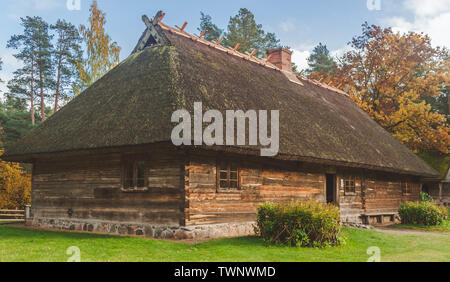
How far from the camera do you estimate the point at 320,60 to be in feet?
181

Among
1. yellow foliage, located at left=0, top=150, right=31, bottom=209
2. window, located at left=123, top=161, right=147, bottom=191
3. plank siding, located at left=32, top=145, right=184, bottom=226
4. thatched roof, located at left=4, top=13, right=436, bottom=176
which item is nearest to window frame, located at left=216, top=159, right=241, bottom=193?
plank siding, located at left=32, top=145, right=184, bottom=226

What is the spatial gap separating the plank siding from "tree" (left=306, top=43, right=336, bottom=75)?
42002mm

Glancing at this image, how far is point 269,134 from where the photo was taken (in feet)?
44.9

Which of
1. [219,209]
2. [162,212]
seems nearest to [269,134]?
[219,209]

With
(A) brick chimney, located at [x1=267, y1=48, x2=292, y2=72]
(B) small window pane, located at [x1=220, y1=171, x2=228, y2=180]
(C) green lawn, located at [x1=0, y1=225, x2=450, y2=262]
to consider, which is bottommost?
(C) green lawn, located at [x1=0, y1=225, x2=450, y2=262]

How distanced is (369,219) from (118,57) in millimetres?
17794

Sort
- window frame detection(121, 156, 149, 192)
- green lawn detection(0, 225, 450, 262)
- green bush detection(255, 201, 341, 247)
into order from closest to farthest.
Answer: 1. green lawn detection(0, 225, 450, 262)
2. green bush detection(255, 201, 341, 247)
3. window frame detection(121, 156, 149, 192)

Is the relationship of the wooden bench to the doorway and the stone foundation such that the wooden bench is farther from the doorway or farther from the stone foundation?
the stone foundation

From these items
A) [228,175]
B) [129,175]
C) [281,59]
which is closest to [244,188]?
[228,175]

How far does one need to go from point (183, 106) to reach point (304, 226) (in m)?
4.57

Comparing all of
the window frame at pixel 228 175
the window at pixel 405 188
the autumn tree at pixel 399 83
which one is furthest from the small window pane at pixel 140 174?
the autumn tree at pixel 399 83

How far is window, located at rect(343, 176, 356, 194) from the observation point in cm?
1885
